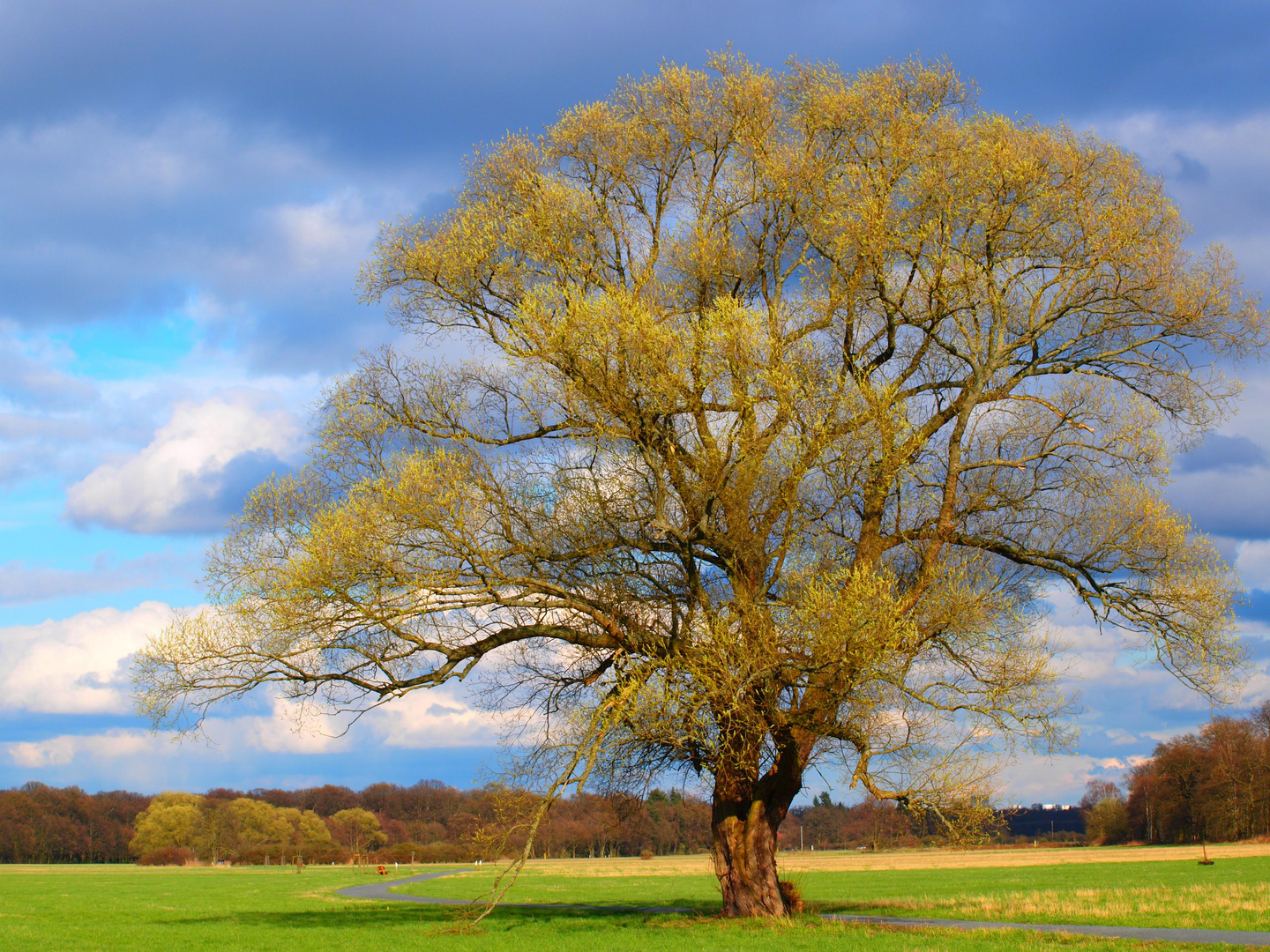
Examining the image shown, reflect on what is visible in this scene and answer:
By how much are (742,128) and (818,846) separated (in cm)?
16088

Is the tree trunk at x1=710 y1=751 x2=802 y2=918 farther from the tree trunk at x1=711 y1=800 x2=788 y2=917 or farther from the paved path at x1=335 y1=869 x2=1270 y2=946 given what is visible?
the paved path at x1=335 y1=869 x2=1270 y2=946

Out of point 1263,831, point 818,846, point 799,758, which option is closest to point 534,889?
point 799,758

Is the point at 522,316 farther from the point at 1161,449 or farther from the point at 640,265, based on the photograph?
the point at 1161,449

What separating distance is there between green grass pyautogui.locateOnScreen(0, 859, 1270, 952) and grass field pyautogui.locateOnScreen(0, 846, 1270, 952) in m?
0.07

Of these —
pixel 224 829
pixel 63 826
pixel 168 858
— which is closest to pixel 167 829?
pixel 224 829

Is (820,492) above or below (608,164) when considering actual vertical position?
below

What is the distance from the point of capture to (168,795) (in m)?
137

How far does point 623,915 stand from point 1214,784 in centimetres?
9337

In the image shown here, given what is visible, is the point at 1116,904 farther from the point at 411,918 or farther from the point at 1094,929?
the point at 411,918

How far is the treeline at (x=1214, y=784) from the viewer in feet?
315

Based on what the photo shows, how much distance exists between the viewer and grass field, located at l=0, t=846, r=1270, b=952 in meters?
18.9

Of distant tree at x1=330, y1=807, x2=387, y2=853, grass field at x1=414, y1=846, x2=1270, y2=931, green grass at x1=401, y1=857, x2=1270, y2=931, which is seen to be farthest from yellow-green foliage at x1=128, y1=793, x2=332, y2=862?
grass field at x1=414, y1=846, x2=1270, y2=931

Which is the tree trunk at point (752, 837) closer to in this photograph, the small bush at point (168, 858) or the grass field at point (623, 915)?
the grass field at point (623, 915)

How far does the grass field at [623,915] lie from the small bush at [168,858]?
67.7 m
